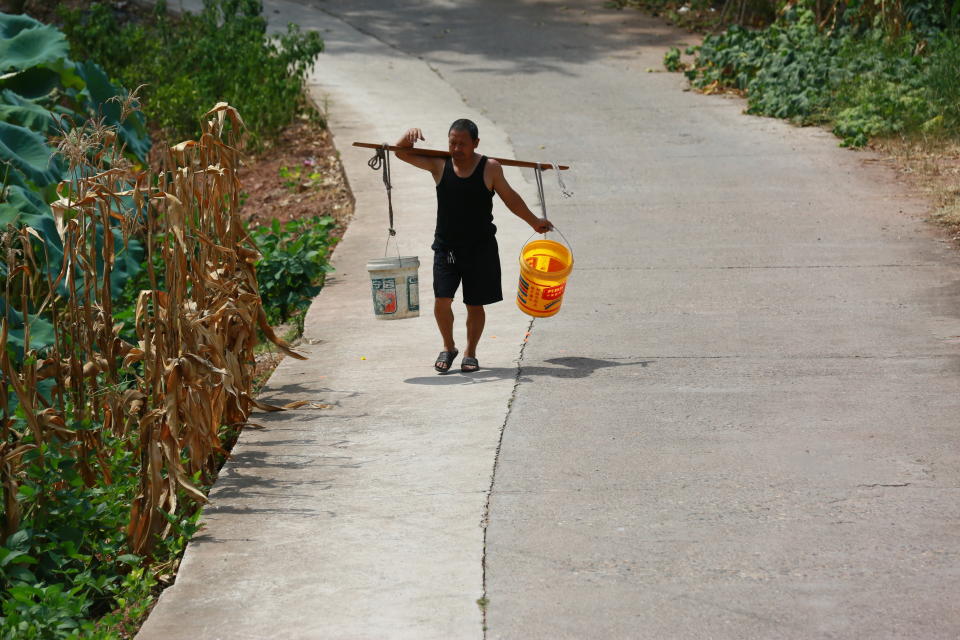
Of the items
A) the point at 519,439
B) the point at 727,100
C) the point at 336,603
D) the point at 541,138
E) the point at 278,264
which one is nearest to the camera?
the point at 336,603

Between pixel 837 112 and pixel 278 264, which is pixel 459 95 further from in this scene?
pixel 278 264

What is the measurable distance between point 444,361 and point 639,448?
163 centimetres

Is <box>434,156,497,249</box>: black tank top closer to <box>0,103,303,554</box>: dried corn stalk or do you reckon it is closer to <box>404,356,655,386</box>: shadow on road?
<box>404,356,655,386</box>: shadow on road

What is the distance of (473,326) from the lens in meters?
7.09

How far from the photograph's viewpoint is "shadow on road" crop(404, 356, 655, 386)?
6789 mm

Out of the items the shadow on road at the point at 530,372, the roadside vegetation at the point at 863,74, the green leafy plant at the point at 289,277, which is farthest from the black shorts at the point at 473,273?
the roadside vegetation at the point at 863,74

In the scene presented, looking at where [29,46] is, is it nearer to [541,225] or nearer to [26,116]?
[26,116]

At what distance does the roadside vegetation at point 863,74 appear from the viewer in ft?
39.2

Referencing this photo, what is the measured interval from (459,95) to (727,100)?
338cm

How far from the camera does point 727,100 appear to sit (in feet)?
49.5

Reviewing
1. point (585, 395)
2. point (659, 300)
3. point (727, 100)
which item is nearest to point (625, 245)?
point (659, 300)

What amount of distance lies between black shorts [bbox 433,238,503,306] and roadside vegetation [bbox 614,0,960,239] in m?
4.48

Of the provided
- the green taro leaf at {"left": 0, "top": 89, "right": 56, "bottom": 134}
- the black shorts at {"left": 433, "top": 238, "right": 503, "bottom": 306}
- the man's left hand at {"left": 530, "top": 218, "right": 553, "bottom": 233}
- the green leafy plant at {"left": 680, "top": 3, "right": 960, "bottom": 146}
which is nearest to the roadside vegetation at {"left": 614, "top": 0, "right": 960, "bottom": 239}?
the green leafy plant at {"left": 680, "top": 3, "right": 960, "bottom": 146}

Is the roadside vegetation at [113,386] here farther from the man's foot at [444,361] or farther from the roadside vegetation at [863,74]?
the roadside vegetation at [863,74]
